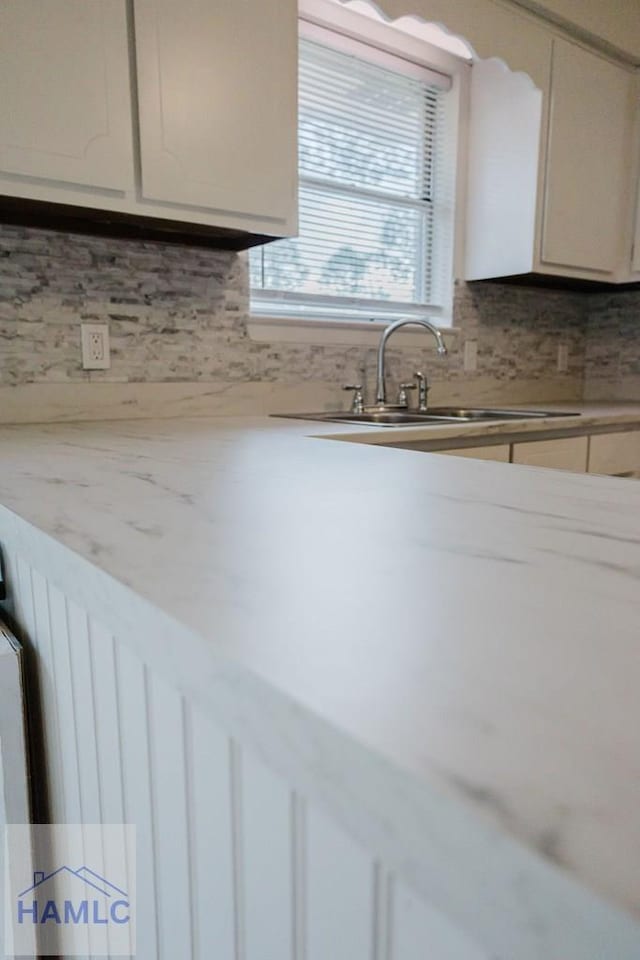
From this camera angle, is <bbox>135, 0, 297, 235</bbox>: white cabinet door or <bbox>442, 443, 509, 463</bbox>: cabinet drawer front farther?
<bbox>442, 443, 509, 463</bbox>: cabinet drawer front

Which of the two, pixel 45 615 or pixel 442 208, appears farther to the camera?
pixel 442 208

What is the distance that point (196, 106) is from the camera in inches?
59.8

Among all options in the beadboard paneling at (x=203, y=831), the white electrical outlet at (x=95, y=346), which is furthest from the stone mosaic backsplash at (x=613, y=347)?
the beadboard paneling at (x=203, y=831)

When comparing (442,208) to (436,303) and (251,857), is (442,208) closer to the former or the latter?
(436,303)

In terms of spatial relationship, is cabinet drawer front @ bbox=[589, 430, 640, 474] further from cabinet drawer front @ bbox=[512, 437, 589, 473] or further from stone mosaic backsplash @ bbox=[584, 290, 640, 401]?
stone mosaic backsplash @ bbox=[584, 290, 640, 401]

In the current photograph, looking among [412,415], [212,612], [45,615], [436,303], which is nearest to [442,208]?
[436,303]

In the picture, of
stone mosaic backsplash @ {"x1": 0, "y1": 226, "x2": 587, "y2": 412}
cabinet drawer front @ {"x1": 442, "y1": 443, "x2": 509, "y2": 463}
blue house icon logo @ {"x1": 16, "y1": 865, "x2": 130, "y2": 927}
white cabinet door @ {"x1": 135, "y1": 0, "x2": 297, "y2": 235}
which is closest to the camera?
blue house icon logo @ {"x1": 16, "y1": 865, "x2": 130, "y2": 927}

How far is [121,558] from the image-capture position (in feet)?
1.46

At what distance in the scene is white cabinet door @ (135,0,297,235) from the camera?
1457mm

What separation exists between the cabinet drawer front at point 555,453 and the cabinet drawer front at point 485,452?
4 centimetres

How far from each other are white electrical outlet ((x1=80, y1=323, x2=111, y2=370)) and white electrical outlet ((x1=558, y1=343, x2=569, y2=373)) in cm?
219

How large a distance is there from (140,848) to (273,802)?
0.88 feet

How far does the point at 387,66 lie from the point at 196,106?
1.20 metres

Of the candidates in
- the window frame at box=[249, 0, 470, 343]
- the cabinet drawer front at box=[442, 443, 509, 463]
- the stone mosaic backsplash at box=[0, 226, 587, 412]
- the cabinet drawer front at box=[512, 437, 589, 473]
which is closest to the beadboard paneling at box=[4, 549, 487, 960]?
the stone mosaic backsplash at box=[0, 226, 587, 412]
